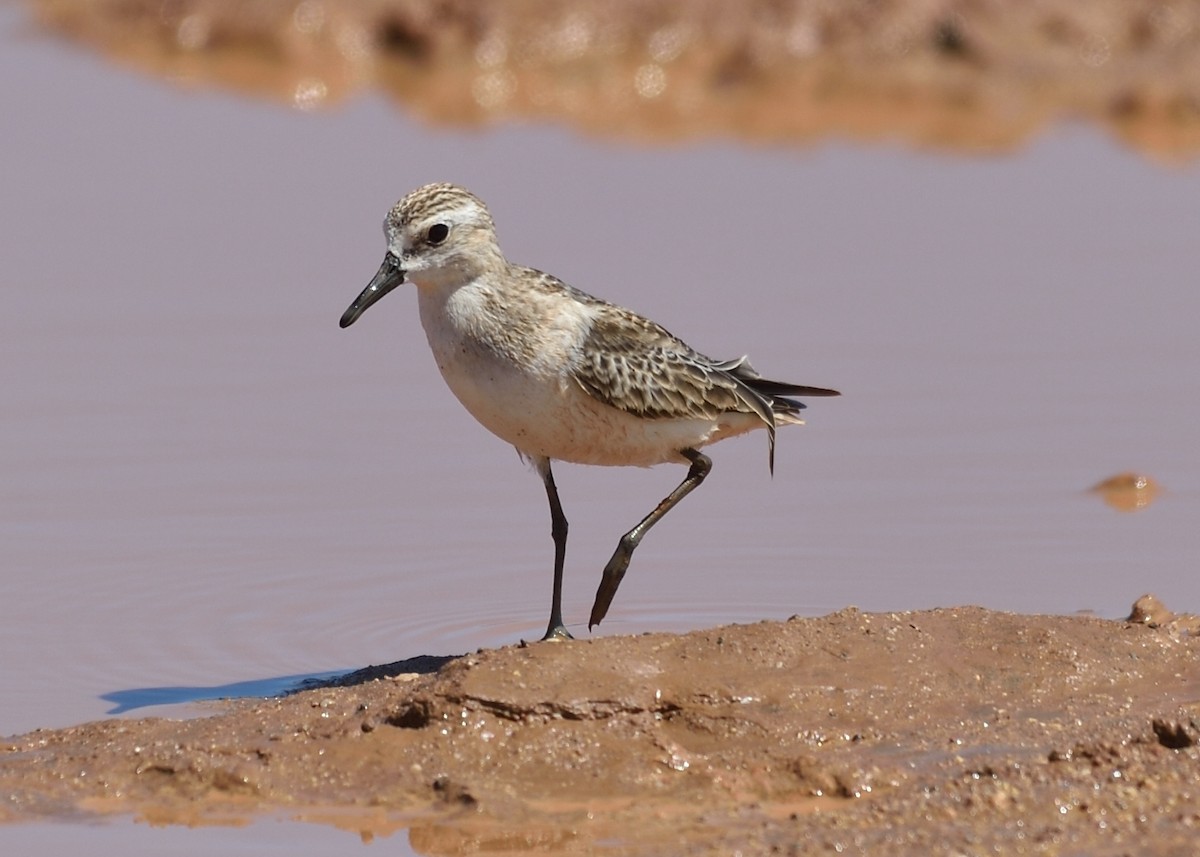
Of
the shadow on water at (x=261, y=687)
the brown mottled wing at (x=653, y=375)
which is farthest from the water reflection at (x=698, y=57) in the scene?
the shadow on water at (x=261, y=687)

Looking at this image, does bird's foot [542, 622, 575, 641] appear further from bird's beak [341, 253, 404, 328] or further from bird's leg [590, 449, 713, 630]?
bird's beak [341, 253, 404, 328]

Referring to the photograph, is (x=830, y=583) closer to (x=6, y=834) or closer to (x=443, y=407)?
(x=443, y=407)

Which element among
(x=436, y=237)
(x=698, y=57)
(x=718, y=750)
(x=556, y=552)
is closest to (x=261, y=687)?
(x=556, y=552)

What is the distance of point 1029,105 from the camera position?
21078 mm

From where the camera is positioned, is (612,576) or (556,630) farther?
(556,630)

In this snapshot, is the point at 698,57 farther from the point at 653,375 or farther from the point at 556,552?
the point at 653,375

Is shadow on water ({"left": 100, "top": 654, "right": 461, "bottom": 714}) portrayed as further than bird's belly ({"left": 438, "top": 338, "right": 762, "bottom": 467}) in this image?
Yes

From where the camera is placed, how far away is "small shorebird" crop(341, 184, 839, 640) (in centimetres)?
882

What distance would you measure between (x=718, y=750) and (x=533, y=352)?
2026 mm

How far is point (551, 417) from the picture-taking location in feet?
29.1

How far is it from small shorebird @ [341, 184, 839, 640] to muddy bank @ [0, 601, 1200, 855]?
3.91 feet

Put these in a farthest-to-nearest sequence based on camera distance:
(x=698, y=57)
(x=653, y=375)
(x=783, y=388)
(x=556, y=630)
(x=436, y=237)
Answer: (x=698, y=57), (x=783, y=388), (x=556, y=630), (x=653, y=375), (x=436, y=237)

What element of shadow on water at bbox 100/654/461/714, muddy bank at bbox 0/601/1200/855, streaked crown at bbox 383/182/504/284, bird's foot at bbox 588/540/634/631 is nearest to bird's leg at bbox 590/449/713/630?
bird's foot at bbox 588/540/634/631

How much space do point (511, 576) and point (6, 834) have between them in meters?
4.04
